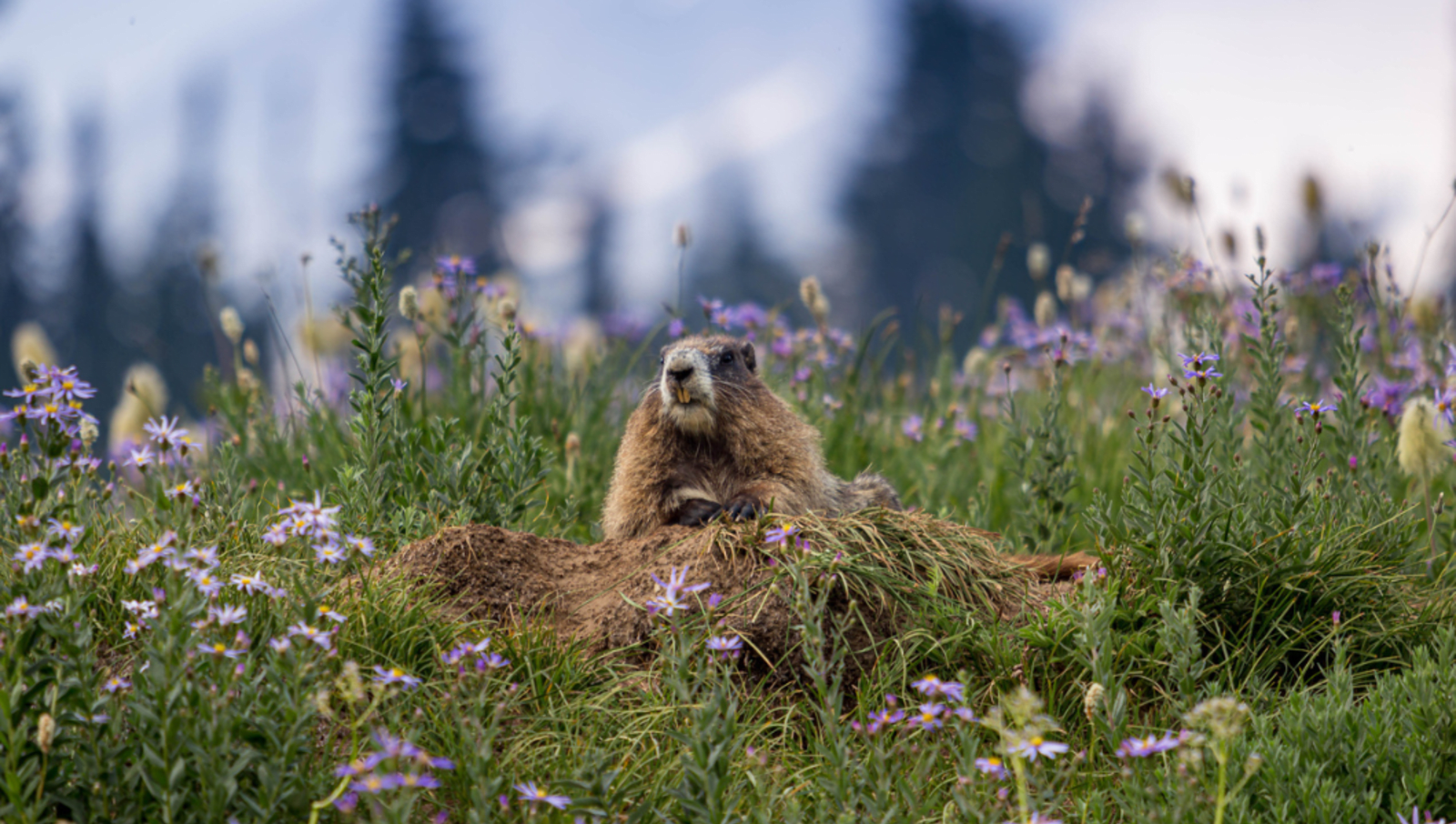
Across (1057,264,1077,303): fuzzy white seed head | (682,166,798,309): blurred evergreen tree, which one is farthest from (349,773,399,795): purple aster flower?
(682,166,798,309): blurred evergreen tree

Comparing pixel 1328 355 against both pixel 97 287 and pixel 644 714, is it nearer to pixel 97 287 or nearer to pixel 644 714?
pixel 644 714

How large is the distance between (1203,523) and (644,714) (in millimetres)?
2133

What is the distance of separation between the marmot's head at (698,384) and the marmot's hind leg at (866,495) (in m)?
0.76

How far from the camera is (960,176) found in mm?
38625

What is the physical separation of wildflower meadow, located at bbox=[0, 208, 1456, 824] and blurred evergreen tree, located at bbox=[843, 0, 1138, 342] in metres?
28.9

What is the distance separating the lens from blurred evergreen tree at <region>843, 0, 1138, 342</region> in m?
35.8

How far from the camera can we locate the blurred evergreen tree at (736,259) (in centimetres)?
3803

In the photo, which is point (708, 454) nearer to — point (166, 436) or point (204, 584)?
point (166, 436)

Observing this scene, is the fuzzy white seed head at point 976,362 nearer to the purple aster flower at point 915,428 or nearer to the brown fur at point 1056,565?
the purple aster flower at point 915,428

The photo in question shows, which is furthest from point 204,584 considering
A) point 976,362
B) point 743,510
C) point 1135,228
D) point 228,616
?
point 1135,228

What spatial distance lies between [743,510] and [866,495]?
1214 millimetres

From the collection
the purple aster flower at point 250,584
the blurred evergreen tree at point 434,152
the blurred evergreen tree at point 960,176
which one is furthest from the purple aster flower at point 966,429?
the blurred evergreen tree at point 434,152

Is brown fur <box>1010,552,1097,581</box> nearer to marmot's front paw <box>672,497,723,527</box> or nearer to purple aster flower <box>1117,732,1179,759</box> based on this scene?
marmot's front paw <box>672,497,723,527</box>

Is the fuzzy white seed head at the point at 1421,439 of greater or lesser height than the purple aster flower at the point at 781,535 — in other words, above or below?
above
